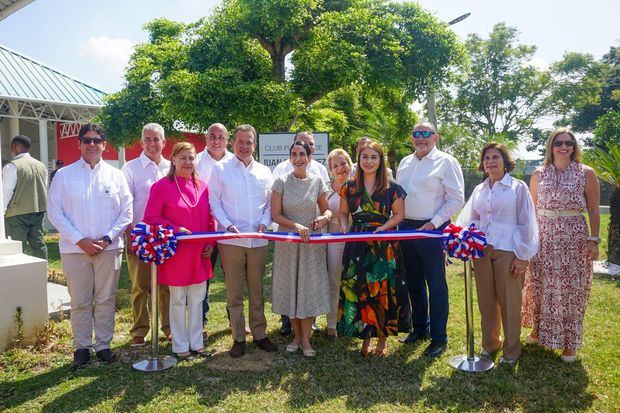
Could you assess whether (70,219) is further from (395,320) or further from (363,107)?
(363,107)

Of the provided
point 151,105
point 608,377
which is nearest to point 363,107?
point 151,105

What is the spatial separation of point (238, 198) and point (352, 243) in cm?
118

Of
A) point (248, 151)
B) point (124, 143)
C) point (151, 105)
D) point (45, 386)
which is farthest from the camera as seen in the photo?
point (124, 143)

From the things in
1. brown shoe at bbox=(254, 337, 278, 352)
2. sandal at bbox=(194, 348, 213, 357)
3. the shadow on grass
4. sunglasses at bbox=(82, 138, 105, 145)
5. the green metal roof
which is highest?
the green metal roof

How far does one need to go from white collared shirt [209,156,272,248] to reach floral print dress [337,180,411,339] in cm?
95

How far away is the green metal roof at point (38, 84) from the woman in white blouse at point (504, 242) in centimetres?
1506

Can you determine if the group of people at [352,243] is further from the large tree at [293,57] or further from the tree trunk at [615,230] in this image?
the tree trunk at [615,230]

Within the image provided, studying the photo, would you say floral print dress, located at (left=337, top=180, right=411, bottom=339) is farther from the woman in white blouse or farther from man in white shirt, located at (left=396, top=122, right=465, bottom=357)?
the woman in white blouse

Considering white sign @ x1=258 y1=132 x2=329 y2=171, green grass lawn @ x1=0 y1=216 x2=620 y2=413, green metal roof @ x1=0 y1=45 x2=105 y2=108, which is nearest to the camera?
green grass lawn @ x1=0 y1=216 x2=620 y2=413

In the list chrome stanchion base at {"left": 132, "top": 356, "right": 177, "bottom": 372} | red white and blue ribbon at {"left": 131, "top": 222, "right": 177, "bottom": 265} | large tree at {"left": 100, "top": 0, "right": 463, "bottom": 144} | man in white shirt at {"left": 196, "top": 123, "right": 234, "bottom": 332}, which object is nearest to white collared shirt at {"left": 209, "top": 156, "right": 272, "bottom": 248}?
red white and blue ribbon at {"left": 131, "top": 222, "right": 177, "bottom": 265}

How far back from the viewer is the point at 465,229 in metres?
4.36

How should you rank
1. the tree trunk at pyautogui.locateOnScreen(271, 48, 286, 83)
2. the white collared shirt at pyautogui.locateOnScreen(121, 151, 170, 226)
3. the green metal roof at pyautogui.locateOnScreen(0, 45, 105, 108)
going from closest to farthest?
the white collared shirt at pyautogui.locateOnScreen(121, 151, 170, 226), the tree trunk at pyautogui.locateOnScreen(271, 48, 286, 83), the green metal roof at pyautogui.locateOnScreen(0, 45, 105, 108)

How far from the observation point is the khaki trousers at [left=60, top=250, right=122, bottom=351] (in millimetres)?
4559

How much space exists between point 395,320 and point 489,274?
0.98 metres
